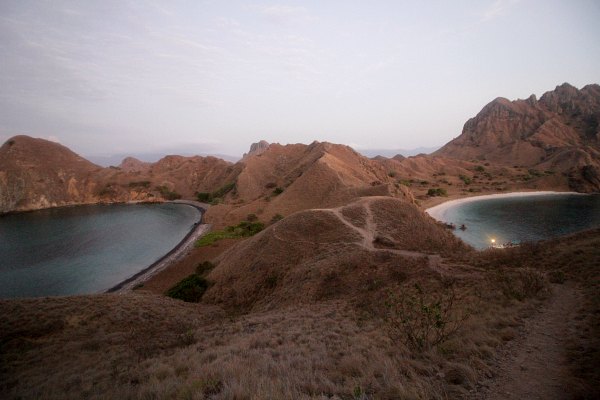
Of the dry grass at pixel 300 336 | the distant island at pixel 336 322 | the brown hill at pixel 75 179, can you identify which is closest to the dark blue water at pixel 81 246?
the distant island at pixel 336 322

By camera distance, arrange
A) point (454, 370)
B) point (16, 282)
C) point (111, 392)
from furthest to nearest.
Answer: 1. point (16, 282)
2. point (111, 392)
3. point (454, 370)

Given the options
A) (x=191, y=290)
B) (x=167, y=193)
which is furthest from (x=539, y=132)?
(x=167, y=193)

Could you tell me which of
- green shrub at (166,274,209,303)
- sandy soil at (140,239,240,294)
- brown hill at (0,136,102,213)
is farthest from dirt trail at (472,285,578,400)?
brown hill at (0,136,102,213)

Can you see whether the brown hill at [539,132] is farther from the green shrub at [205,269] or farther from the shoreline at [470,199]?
the green shrub at [205,269]

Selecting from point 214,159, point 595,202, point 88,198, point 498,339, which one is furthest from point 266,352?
point 214,159

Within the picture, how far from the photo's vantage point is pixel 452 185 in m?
92.6

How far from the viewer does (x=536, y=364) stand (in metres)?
5.96

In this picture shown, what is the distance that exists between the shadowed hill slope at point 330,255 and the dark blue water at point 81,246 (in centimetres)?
1907

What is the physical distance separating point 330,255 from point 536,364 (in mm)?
15318

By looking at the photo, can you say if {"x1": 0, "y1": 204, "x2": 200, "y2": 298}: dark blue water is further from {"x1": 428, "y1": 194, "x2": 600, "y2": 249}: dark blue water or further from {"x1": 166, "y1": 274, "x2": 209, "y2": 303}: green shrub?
{"x1": 428, "y1": 194, "x2": 600, "y2": 249}: dark blue water

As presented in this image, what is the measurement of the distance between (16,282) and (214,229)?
2570 cm

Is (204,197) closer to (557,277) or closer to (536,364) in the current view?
(557,277)

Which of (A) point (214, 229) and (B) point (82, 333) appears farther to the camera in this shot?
(A) point (214, 229)

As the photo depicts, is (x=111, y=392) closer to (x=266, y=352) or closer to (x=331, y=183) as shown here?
(x=266, y=352)
